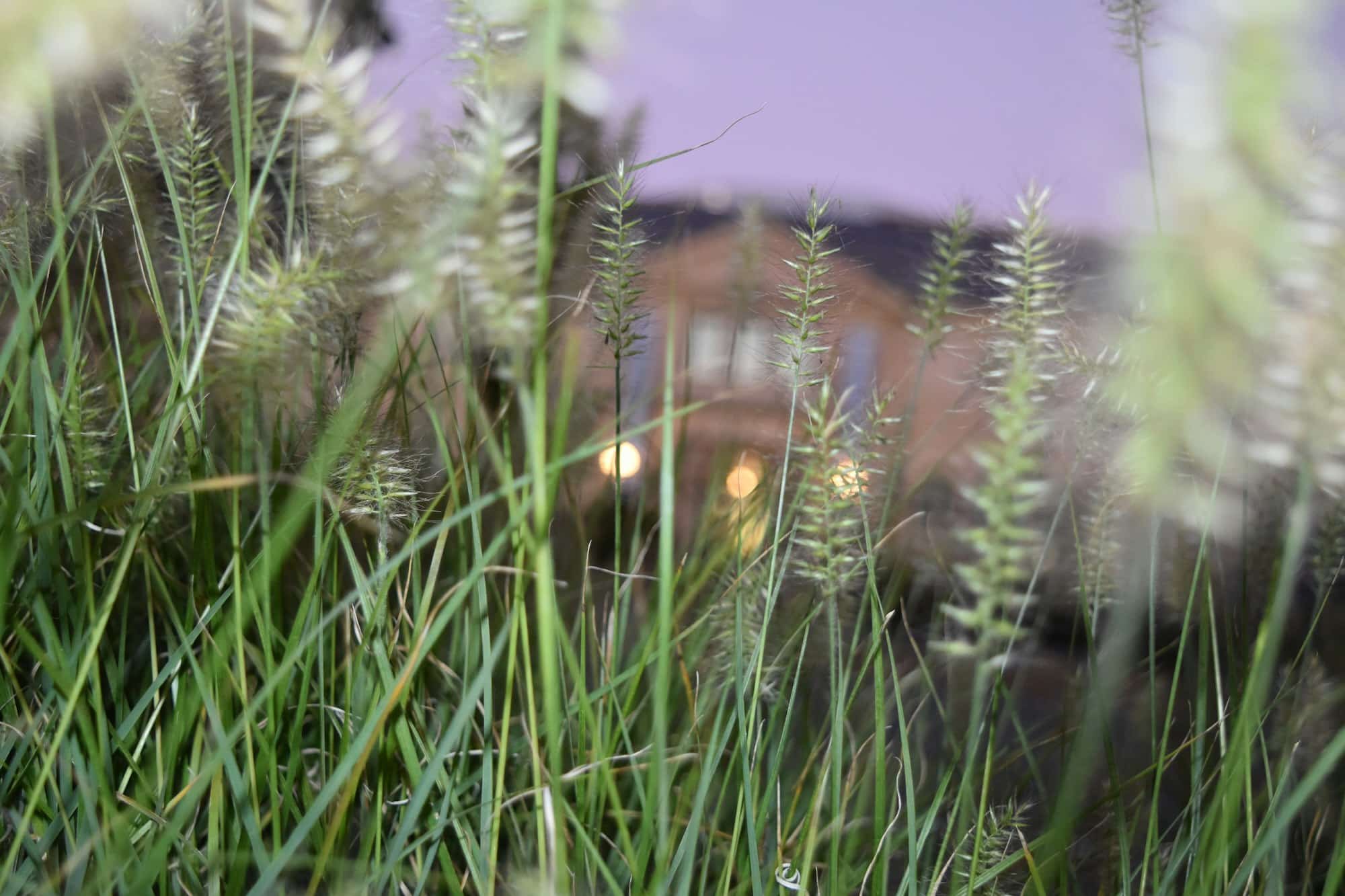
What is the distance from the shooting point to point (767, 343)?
55cm

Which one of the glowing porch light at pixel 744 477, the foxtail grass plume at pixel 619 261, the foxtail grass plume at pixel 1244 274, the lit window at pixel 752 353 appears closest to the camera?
the foxtail grass plume at pixel 1244 274

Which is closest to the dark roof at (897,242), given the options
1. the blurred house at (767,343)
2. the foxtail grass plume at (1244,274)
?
the blurred house at (767,343)

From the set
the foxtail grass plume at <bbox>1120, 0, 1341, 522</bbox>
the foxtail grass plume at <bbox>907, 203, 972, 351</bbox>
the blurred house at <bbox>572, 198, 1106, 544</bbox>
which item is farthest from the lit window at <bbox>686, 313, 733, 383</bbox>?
the foxtail grass plume at <bbox>1120, 0, 1341, 522</bbox>

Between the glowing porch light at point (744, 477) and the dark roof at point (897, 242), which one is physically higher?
the dark roof at point (897, 242)

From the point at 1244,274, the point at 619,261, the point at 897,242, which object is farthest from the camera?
the point at 897,242

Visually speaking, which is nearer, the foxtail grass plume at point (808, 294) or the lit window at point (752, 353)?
the foxtail grass plume at point (808, 294)

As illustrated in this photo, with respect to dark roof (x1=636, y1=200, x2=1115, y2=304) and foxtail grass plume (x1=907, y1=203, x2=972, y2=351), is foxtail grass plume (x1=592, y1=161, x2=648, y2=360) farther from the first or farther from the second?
foxtail grass plume (x1=907, y1=203, x2=972, y2=351)

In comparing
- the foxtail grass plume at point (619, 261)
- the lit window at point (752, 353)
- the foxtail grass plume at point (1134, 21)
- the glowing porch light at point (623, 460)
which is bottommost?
the glowing porch light at point (623, 460)

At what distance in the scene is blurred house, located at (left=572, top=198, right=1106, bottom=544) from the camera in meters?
0.50

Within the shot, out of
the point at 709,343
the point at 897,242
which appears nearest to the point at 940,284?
the point at 897,242

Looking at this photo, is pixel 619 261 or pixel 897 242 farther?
pixel 897 242

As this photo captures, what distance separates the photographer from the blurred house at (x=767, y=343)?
0.50 metres

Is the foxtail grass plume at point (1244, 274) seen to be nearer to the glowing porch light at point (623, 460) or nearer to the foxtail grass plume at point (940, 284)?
the foxtail grass plume at point (940, 284)

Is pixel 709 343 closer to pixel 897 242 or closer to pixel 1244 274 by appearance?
pixel 897 242
